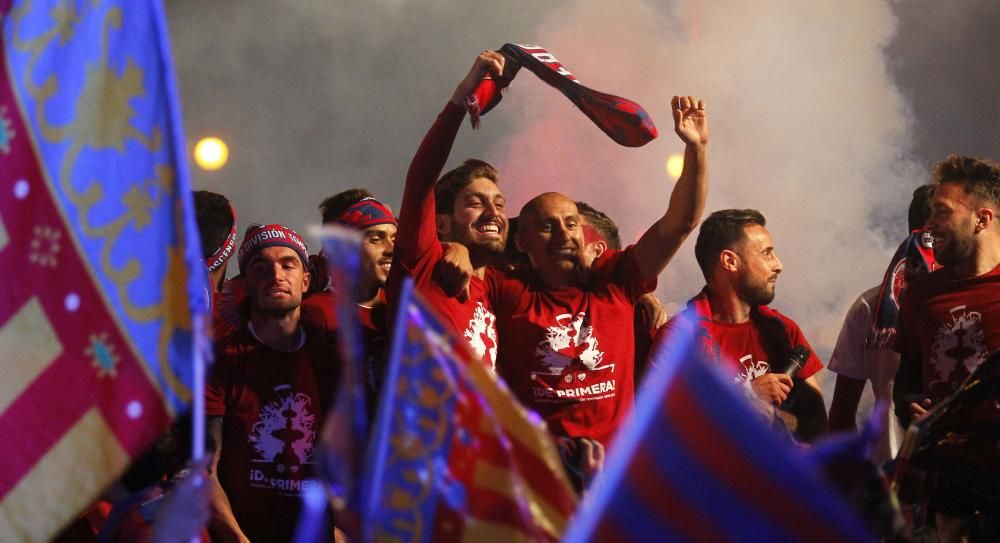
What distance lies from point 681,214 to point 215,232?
5.75 feet

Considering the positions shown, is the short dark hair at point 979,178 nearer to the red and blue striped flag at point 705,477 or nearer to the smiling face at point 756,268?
the smiling face at point 756,268

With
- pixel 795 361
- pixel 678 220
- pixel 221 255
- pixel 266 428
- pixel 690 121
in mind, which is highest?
pixel 690 121

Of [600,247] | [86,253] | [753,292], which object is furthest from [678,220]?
[86,253]

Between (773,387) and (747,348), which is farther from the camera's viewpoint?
(747,348)

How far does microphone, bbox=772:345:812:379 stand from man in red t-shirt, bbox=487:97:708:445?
572 millimetres

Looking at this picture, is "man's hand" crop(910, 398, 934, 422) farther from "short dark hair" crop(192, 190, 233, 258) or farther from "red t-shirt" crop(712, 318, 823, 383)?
"short dark hair" crop(192, 190, 233, 258)

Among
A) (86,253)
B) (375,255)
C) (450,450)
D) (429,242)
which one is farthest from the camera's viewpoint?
(375,255)

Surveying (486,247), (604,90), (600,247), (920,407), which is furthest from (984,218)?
(604,90)

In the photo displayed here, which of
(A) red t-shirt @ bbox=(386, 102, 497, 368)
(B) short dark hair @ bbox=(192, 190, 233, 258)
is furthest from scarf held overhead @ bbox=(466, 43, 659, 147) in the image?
(B) short dark hair @ bbox=(192, 190, 233, 258)

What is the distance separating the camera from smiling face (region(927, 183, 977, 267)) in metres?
3.96

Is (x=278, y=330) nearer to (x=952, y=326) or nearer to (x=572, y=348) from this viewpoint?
(x=572, y=348)

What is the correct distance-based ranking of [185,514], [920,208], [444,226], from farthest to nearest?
[920,208], [444,226], [185,514]

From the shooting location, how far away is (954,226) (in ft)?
13.1

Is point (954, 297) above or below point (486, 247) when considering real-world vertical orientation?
above
